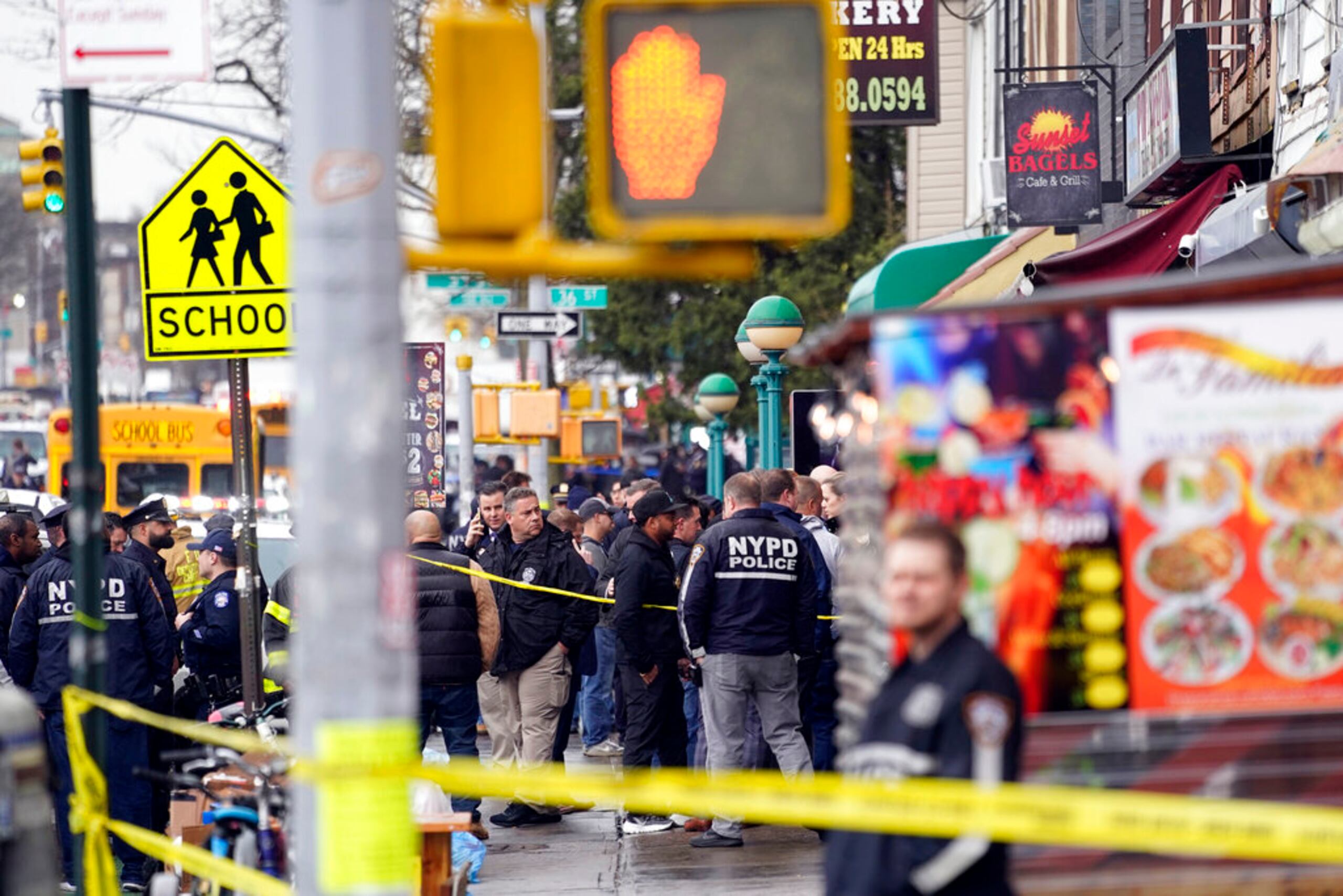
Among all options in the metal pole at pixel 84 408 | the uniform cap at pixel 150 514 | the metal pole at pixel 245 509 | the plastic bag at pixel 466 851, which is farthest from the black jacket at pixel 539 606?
the metal pole at pixel 84 408

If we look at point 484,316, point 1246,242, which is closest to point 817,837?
point 1246,242

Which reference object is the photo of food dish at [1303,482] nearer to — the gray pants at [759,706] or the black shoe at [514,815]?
the gray pants at [759,706]

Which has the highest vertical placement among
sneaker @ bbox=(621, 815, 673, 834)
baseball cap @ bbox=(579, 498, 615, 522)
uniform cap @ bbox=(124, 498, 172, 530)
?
uniform cap @ bbox=(124, 498, 172, 530)

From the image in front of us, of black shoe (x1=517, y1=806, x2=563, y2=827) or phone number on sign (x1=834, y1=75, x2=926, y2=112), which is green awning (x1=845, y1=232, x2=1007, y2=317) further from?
black shoe (x1=517, y1=806, x2=563, y2=827)

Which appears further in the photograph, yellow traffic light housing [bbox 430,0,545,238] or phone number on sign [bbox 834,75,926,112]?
phone number on sign [bbox 834,75,926,112]

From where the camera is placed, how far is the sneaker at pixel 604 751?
1541 cm

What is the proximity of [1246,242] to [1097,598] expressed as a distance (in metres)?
7.19

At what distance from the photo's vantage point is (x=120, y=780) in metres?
10.5

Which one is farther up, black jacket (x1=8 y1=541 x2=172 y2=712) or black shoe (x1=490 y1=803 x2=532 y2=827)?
black jacket (x1=8 y1=541 x2=172 y2=712)

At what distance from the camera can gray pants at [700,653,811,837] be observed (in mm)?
11094

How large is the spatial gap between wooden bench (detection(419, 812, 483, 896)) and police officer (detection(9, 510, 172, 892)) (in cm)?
265

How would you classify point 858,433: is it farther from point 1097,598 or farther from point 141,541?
point 141,541

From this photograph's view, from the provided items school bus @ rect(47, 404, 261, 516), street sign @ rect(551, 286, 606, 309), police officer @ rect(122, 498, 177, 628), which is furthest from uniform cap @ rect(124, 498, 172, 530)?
school bus @ rect(47, 404, 261, 516)

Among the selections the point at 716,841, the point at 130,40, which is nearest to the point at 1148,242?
the point at 716,841
